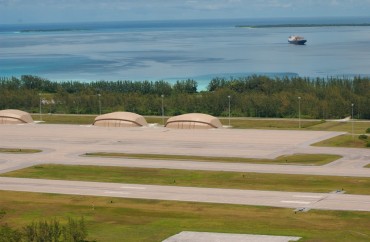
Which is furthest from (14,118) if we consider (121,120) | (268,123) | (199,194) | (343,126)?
(199,194)

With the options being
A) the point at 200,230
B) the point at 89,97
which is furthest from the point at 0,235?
the point at 89,97

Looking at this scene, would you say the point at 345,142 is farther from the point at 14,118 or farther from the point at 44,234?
the point at 44,234

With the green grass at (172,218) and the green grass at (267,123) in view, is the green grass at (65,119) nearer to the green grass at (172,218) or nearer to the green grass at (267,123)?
the green grass at (267,123)

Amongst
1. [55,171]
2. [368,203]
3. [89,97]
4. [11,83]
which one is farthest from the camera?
[11,83]

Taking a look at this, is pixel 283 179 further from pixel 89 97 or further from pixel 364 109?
pixel 89 97

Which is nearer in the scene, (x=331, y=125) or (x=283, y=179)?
(x=283, y=179)

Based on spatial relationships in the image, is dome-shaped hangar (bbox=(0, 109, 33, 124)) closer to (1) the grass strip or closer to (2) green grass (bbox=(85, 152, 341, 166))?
(1) the grass strip
